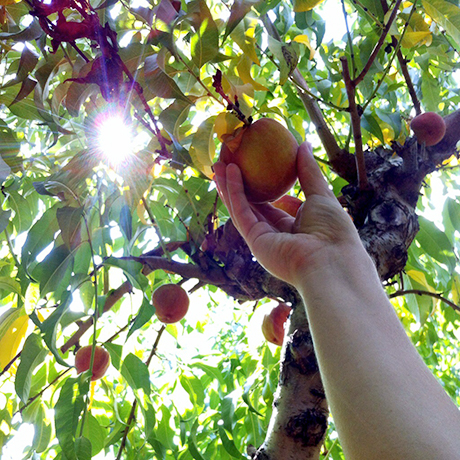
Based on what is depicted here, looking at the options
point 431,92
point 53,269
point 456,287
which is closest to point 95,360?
point 53,269

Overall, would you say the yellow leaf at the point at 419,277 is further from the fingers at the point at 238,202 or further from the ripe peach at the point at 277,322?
the fingers at the point at 238,202

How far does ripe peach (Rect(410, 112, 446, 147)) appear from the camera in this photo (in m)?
1.45

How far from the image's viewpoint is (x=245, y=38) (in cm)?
99

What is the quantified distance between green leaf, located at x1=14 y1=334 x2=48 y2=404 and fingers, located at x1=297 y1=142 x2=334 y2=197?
0.74 metres

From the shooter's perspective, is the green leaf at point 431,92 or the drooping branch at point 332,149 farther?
the green leaf at point 431,92

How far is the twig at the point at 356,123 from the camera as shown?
1.07 metres

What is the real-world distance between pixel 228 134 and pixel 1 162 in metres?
0.49

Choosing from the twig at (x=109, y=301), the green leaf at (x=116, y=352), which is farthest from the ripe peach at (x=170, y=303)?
the green leaf at (x=116, y=352)

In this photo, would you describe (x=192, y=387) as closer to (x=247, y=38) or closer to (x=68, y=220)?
(x=68, y=220)

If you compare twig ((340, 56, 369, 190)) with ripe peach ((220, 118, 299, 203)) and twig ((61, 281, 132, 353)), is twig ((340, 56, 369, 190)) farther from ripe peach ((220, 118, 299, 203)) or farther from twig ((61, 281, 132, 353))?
twig ((61, 281, 132, 353))

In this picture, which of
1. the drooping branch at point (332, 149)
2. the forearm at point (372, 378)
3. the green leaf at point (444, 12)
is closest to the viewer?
the forearm at point (372, 378)

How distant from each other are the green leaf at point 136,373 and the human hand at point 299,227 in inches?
17.6

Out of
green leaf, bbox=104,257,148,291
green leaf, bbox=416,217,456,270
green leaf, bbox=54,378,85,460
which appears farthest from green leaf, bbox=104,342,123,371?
green leaf, bbox=416,217,456,270

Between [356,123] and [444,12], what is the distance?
0.32 m
